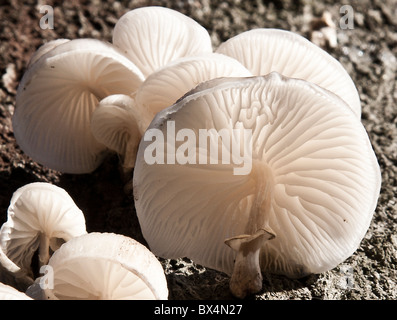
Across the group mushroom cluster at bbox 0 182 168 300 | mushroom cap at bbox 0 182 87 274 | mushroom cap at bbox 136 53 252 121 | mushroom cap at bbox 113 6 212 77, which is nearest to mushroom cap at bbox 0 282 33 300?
mushroom cluster at bbox 0 182 168 300

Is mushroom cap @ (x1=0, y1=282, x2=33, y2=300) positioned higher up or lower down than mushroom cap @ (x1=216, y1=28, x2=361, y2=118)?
lower down

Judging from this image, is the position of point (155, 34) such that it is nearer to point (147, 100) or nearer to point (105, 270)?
point (147, 100)

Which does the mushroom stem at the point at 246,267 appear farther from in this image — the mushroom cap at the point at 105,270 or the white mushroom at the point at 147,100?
the white mushroom at the point at 147,100

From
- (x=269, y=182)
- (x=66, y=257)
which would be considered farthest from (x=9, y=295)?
(x=269, y=182)

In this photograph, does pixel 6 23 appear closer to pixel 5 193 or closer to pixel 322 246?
pixel 5 193

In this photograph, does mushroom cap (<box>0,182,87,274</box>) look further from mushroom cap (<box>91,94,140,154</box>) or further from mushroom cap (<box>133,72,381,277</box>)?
mushroom cap (<box>91,94,140,154</box>)

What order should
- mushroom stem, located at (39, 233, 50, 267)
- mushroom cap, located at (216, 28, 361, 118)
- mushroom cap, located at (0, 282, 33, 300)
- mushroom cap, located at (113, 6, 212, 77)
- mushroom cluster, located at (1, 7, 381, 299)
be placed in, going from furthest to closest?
mushroom cap, located at (113, 6, 212, 77) → mushroom cap, located at (216, 28, 361, 118) → mushroom stem, located at (39, 233, 50, 267) → mushroom cluster, located at (1, 7, 381, 299) → mushroom cap, located at (0, 282, 33, 300)
